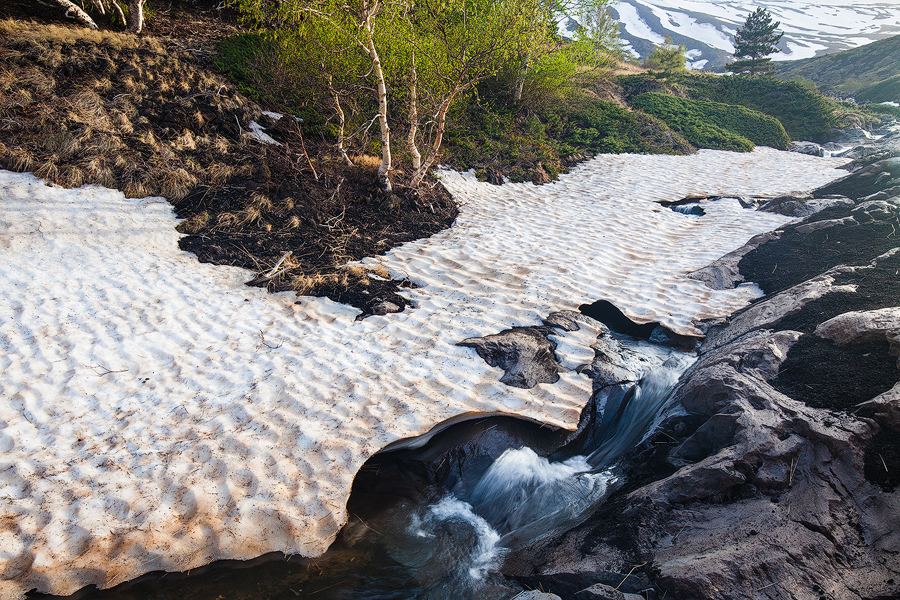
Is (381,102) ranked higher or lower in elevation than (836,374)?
higher

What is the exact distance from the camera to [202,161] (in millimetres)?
8250

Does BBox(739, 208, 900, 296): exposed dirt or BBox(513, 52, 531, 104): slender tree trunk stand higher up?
BBox(513, 52, 531, 104): slender tree trunk

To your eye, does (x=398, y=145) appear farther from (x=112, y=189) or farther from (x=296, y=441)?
(x=296, y=441)

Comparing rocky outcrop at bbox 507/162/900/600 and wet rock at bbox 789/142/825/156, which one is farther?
wet rock at bbox 789/142/825/156

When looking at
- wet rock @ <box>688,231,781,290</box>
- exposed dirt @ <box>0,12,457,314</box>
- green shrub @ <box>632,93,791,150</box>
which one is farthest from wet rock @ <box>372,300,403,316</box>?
green shrub @ <box>632,93,791,150</box>

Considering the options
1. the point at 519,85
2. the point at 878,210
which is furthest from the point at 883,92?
the point at 878,210

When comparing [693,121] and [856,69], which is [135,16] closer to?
[693,121]

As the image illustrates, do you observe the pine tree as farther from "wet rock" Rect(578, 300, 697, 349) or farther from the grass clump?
"wet rock" Rect(578, 300, 697, 349)

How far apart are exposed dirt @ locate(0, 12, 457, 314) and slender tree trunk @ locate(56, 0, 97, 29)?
0.70 meters

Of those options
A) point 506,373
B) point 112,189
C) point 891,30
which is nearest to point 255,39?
point 112,189

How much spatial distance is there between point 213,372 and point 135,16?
11415 mm

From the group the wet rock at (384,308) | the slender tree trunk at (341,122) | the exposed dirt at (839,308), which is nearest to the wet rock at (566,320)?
the wet rock at (384,308)

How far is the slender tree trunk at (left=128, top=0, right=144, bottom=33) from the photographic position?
10680 mm

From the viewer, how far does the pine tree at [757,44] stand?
3666 centimetres
